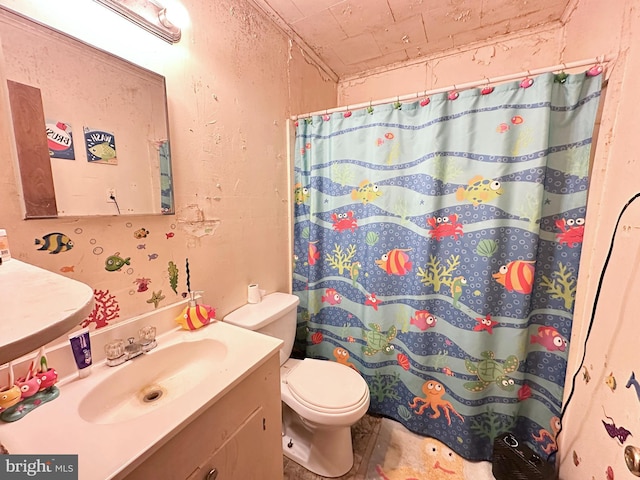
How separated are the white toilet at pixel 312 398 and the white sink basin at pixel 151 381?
0.23 metres

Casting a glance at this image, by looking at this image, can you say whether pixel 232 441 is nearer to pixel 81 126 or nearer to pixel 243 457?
pixel 243 457

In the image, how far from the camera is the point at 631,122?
0.85m

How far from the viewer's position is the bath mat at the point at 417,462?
4.08 ft

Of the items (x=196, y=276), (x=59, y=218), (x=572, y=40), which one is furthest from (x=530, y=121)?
(x=59, y=218)

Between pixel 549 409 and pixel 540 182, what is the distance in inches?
40.7

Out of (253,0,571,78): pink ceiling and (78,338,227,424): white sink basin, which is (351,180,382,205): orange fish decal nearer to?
(253,0,571,78): pink ceiling

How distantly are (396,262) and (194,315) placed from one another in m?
1.01

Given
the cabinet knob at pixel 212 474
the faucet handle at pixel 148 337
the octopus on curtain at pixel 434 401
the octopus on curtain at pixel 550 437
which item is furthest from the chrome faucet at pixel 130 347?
the octopus on curtain at pixel 550 437

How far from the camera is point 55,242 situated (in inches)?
29.2

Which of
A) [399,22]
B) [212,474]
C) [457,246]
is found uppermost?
[399,22]

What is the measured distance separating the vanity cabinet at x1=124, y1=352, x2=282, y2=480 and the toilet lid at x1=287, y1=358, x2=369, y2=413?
25 centimetres

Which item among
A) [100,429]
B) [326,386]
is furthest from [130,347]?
[326,386]

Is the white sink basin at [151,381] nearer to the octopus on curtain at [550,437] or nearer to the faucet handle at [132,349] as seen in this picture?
the faucet handle at [132,349]
